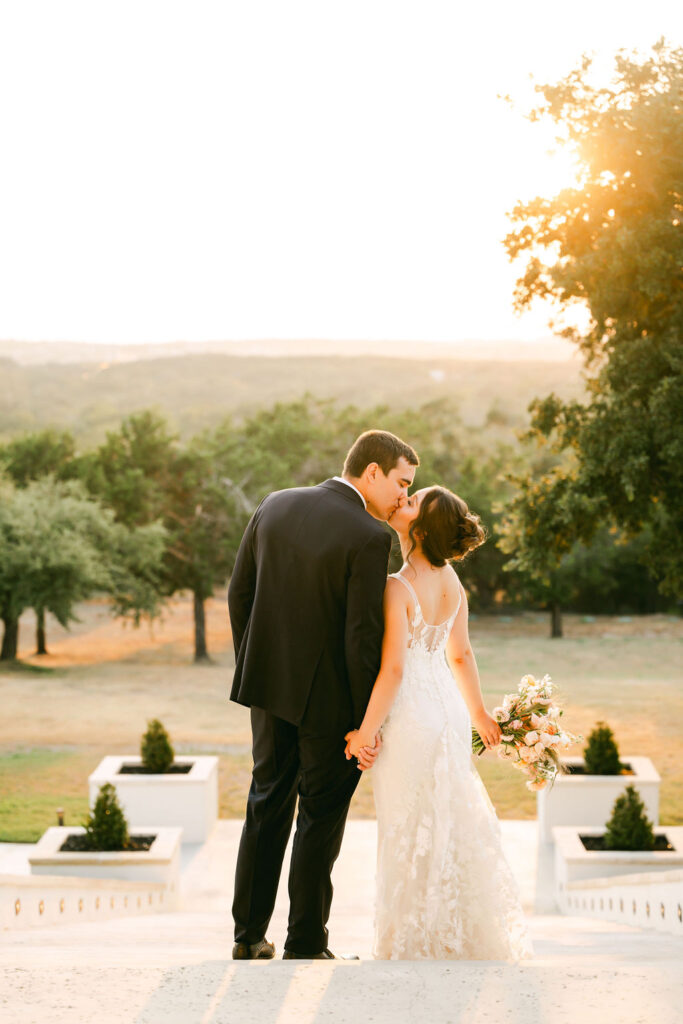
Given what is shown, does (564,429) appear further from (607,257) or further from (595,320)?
(607,257)

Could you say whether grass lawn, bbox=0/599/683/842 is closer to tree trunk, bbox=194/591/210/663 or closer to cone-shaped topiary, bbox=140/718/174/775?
tree trunk, bbox=194/591/210/663

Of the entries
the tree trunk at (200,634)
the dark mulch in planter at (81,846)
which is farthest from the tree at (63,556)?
the dark mulch in planter at (81,846)

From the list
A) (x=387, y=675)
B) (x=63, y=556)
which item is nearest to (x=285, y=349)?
(x=63, y=556)

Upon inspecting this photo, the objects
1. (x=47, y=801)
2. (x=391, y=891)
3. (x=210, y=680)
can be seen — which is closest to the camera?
(x=391, y=891)

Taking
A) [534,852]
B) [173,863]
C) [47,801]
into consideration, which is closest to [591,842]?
[534,852]

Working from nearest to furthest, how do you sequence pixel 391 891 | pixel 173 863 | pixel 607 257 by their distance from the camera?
pixel 391 891 < pixel 173 863 < pixel 607 257

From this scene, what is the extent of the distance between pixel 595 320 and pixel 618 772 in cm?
598

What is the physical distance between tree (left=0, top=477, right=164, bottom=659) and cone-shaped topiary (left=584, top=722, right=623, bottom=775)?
18911mm

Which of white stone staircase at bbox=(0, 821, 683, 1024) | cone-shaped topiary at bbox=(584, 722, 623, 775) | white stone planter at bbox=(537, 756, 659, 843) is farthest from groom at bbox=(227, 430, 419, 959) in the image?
cone-shaped topiary at bbox=(584, 722, 623, 775)

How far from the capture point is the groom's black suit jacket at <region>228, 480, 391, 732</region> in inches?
149

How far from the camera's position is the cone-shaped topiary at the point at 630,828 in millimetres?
8344

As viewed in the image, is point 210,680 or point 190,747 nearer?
point 190,747

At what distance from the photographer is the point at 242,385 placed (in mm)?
108688

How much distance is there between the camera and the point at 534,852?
9.90m
